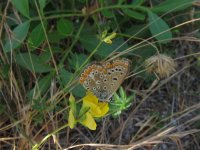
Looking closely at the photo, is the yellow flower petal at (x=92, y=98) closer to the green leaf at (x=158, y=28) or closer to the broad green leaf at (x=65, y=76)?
the broad green leaf at (x=65, y=76)

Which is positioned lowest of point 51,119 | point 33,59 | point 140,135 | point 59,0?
point 140,135

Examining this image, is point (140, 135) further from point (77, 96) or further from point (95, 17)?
point (95, 17)

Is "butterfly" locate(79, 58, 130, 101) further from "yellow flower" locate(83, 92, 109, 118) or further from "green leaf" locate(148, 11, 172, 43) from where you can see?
"green leaf" locate(148, 11, 172, 43)

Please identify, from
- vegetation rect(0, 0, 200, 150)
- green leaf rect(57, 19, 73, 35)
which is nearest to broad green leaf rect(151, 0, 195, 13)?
vegetation rect(0, 0, 200, 150)

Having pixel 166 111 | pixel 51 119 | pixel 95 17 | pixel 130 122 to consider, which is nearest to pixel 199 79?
pixel 166 111

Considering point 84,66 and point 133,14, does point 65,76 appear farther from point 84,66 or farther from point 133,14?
point 133,14

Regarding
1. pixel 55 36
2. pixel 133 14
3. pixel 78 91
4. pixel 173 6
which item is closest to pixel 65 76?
pixel 78 91
